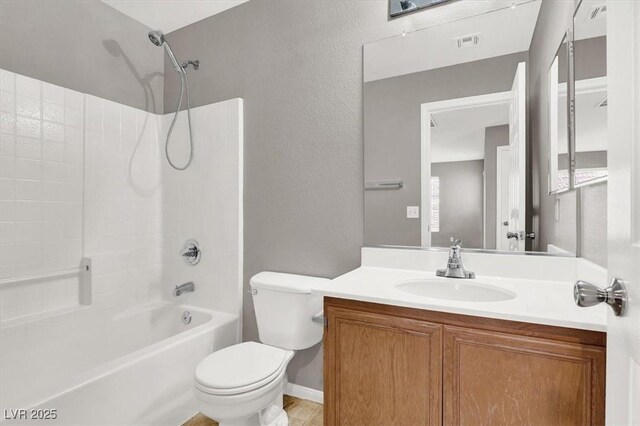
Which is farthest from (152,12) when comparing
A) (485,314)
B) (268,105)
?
(485,314)

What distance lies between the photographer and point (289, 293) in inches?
68.0

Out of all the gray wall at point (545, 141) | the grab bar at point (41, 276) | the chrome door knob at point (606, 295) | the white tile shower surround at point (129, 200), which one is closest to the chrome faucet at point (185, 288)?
the white tile shower surround at point (129, 200)

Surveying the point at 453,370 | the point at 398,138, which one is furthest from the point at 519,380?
the point at 398,138

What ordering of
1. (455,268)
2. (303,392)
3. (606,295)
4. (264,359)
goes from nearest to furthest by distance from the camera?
(606,295)
(455,268)
(264,359)
(303,392)

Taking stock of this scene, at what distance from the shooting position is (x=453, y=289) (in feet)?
4.67

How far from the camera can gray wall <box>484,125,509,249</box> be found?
149 centimetres

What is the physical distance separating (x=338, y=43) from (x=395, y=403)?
5.83 feet

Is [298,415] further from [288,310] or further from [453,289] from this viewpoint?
[453,289]

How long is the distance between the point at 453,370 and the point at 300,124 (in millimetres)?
1495

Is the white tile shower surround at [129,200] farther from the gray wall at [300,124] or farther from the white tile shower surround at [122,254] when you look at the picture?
the gray wall at [300,124]

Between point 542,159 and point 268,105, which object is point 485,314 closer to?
point 542,159

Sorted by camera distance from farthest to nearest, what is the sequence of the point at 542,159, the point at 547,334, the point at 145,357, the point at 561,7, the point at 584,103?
the point at 145,357, the point at 542,159, the point at 561,7, the point at 584,103, the point at 547,334

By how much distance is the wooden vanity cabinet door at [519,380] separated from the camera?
2.89ft

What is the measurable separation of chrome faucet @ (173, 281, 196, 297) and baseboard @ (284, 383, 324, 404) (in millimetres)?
917
